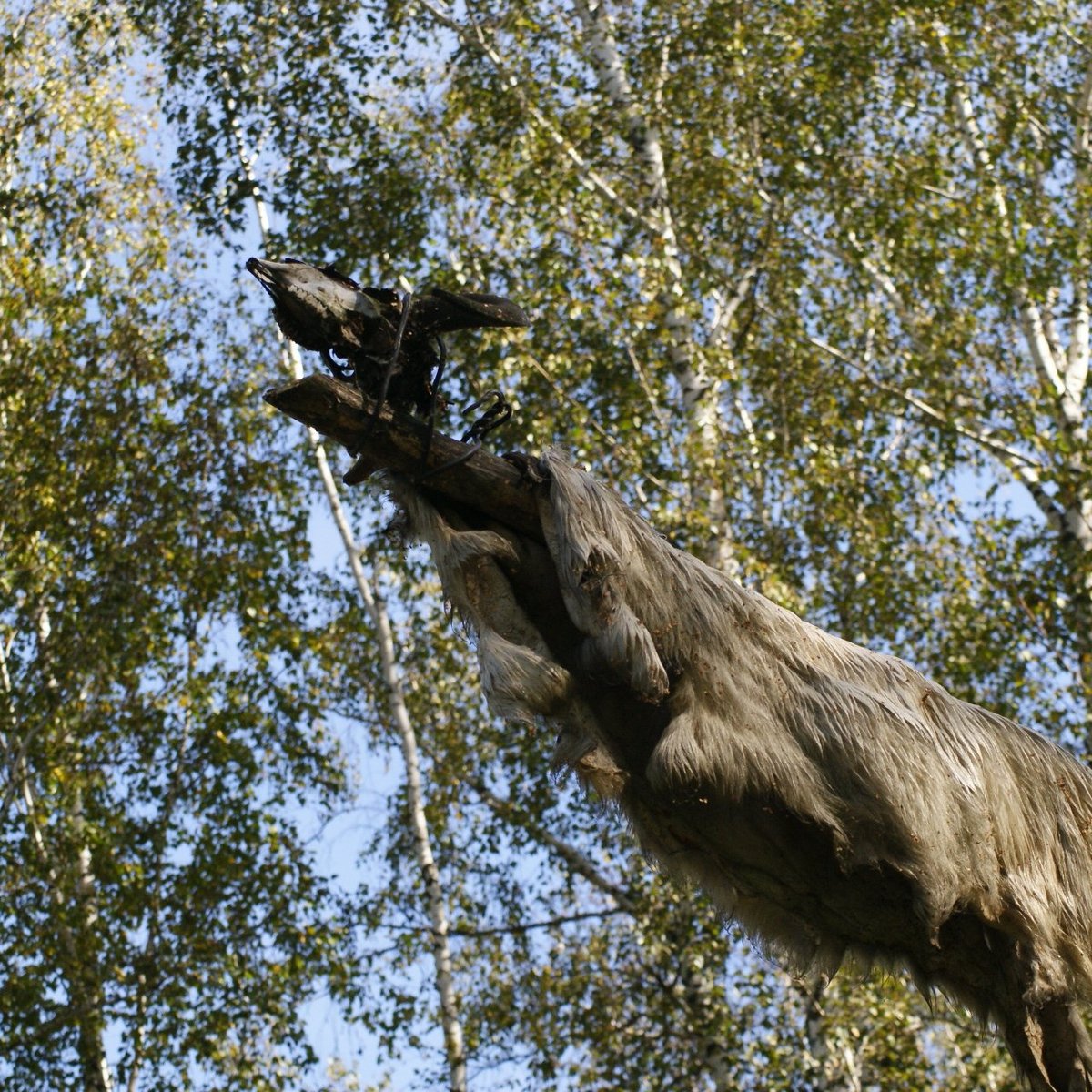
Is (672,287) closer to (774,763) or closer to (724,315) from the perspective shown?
(724,315)

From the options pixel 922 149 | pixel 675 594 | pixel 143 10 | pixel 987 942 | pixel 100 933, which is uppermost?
pixel 143 10

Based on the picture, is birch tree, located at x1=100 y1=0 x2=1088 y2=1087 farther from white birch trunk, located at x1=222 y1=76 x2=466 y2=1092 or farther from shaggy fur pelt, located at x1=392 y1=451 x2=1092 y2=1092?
shaggy fur pelt, located at x1=392 y1=451 x2=1092 y2=1092

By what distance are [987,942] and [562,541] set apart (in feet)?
4.65

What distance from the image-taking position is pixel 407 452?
3.66 meters

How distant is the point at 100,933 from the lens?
35.3 feet

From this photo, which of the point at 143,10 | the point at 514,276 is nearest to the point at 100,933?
the point at 514,276

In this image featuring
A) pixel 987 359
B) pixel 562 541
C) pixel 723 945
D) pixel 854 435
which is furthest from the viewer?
pixel 987 359

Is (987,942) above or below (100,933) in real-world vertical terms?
below

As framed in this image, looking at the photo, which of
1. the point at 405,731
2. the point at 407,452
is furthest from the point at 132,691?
the point at 407,452

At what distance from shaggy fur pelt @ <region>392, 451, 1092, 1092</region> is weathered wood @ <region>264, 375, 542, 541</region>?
0.05 m

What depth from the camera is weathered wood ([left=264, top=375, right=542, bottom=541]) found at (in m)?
3.53

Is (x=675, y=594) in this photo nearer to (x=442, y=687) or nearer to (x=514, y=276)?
(x=514, y=276)

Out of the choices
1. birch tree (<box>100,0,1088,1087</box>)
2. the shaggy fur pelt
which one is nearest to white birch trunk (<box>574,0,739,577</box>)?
birch tree (<box>100,0,1088,1087</box>)

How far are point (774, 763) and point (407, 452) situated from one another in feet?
3.60
